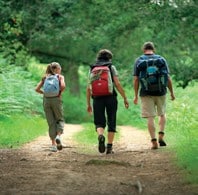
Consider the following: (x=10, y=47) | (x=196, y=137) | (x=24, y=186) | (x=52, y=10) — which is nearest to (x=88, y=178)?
(x=24, y=186)

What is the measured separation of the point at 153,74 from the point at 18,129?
4.94m

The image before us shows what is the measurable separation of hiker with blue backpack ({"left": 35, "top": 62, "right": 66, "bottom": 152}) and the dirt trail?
0.35 m

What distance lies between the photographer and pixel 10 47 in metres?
23.2

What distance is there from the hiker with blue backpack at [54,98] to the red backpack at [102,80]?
89cm

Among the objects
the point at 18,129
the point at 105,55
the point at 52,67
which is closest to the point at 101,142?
the point at 105,55

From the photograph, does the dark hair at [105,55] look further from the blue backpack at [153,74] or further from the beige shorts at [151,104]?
the beige shorts at [151,104]

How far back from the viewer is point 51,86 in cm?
1130

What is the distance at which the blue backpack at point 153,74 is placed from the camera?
35.9 feet

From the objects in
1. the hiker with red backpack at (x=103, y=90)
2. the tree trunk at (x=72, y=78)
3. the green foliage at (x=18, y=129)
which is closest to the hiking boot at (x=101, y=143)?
the hiker with red backpack at (x=103, y=90)

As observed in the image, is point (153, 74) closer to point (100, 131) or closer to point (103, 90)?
point (103, 90)

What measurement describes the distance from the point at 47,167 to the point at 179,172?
1.96m

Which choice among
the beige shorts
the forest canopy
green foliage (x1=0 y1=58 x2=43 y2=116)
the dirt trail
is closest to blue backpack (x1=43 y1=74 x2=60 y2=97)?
the dirt trail

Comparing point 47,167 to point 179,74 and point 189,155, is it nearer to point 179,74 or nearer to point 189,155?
point 189,155

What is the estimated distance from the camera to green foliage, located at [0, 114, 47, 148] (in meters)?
12.7
